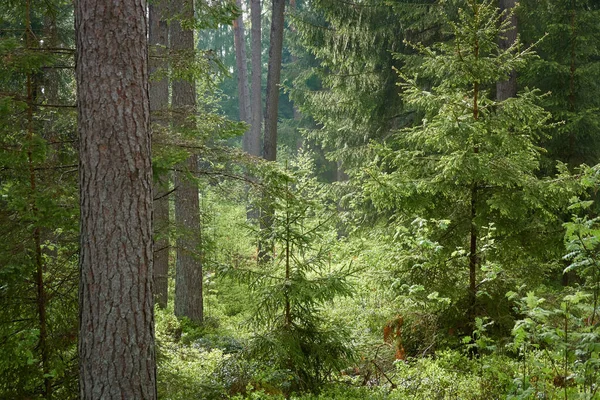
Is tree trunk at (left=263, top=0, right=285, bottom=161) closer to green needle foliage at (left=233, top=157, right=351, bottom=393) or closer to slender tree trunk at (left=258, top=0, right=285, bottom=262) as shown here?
slender tree trunk at (left=258, top=0, right=285, bottom=262)

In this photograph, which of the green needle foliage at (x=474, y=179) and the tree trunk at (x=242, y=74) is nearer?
the green needle foliage at (x=474, y=179)

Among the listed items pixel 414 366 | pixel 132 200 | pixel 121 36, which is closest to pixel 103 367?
pixel 132 200

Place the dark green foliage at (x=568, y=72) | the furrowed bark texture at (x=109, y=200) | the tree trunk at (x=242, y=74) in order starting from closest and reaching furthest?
the furrowed bark texture at (x=109, y=200)
the dark green foliage at (x=568, y=72)
the tree trunk at (x=242, y=74)

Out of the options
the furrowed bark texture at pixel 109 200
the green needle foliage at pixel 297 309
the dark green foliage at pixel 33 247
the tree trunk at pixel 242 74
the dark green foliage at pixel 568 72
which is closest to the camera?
the furrowed bark texture at pixel 109 200

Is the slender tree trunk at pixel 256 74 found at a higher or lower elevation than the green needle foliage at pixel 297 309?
higher

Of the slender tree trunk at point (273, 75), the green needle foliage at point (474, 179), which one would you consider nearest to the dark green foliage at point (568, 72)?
the green needle foliage at point (474, 179)

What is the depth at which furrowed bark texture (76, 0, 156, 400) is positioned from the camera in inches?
161

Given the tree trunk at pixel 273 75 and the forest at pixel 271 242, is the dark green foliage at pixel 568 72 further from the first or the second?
the tree trunk at pixel 273 75

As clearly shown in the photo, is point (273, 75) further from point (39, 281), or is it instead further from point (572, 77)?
point (39, 281)

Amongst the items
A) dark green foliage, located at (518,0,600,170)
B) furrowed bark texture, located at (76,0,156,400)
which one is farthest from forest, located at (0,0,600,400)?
dark green foliage, located at (518,0,600,170)

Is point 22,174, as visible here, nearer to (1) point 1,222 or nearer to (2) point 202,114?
(1) point 1,222

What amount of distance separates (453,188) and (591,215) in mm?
5833

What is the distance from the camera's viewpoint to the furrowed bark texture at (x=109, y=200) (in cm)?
409

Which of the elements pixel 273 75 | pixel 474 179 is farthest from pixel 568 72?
pixel 273 75
